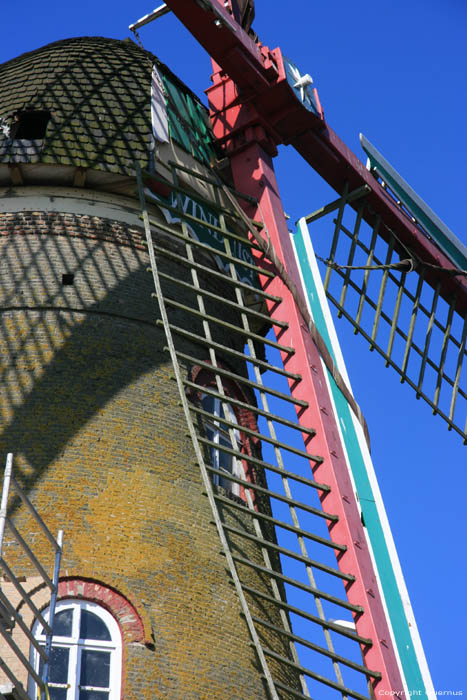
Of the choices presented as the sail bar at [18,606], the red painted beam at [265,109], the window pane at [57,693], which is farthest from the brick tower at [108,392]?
the red painted beam at [265,109]

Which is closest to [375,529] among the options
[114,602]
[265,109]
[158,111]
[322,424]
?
[322,424]

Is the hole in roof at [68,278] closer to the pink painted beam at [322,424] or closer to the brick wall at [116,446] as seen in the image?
the brick wall at [116,446]

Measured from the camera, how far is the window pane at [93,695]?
8.72 meters

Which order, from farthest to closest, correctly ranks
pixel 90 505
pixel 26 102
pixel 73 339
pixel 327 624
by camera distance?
1. pixel 26 102
2. pixel 73 339
3. pixel 90 505
4. pixel 327 624

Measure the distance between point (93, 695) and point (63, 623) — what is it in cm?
59

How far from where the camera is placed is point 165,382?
1088cm

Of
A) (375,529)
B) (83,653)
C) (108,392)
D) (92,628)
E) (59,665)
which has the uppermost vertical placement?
(108,392)

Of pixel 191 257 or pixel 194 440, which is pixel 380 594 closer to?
pixel 194 440

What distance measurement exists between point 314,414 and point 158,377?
5.30ft

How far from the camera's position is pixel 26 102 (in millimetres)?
12281

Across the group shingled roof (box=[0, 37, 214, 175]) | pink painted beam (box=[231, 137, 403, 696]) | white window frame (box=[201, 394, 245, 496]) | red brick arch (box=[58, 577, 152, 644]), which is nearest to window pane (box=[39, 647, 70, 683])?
red brick arch (box=[58, 577, 152, 644])

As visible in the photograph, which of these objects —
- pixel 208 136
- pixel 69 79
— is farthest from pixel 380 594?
pixel 69 79

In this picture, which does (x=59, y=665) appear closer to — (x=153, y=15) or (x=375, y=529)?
(x=375, y=529)

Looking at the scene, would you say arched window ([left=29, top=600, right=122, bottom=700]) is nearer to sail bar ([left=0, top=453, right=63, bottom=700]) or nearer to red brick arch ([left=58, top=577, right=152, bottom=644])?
red brick arch ([left=58, top=577, right=152, bottom=644])
